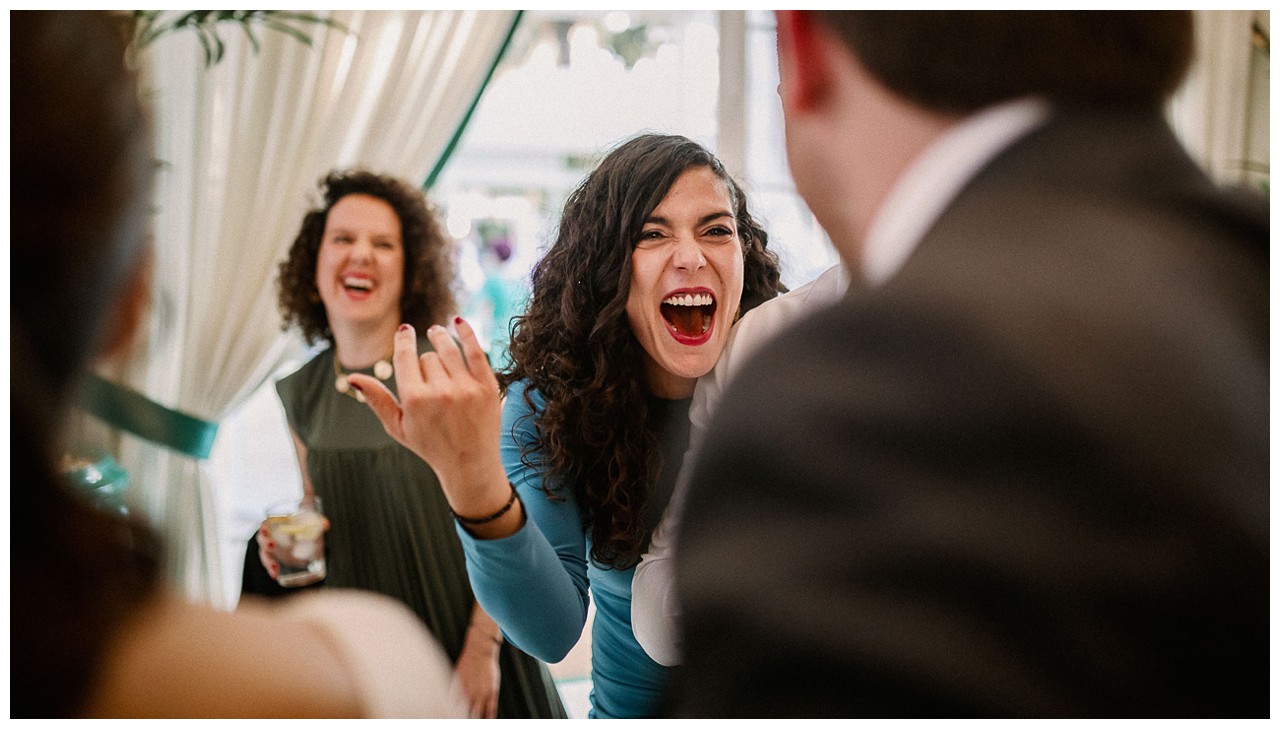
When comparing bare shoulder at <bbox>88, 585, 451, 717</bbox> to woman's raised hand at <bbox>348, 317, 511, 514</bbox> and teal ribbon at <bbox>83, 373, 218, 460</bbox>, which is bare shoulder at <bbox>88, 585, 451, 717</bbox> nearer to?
woman's raised hand at <bbox>348, 317, 511, 514</bbox>

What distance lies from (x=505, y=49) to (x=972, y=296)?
111 cm

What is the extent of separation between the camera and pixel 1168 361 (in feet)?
2.24

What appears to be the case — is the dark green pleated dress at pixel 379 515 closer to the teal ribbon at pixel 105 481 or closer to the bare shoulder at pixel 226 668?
the teal ribbon at pixel 105 481

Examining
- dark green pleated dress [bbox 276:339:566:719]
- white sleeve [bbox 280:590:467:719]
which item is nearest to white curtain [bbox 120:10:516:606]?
dark green pleated dress [bbox 276:339:566:719]

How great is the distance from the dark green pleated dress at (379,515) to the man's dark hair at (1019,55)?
0.90 metres

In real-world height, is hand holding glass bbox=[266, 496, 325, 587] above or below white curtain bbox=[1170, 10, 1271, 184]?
below

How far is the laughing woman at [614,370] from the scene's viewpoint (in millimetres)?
1432

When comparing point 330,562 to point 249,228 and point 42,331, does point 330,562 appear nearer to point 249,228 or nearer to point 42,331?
point 249,228

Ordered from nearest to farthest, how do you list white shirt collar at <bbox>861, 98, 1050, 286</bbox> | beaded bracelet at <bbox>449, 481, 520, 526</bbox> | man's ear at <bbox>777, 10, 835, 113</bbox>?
white shirt collar at <bbox>861, 98, 1050, 286</bbox> < man's ear at <bbox>777, 10, 835, 113</bbox> < beaded bracelet at <bbox>449, 481, 520, 526</bbox>

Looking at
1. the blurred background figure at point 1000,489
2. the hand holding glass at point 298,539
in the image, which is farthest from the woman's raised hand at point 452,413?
the blurred background figure at point 1000,489

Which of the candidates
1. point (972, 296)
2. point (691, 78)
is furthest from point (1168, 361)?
point (691, 78)

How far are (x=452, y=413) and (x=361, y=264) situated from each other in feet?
1.02

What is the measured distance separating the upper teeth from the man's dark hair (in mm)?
594

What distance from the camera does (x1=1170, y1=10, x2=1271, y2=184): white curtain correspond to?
5.00 ft
